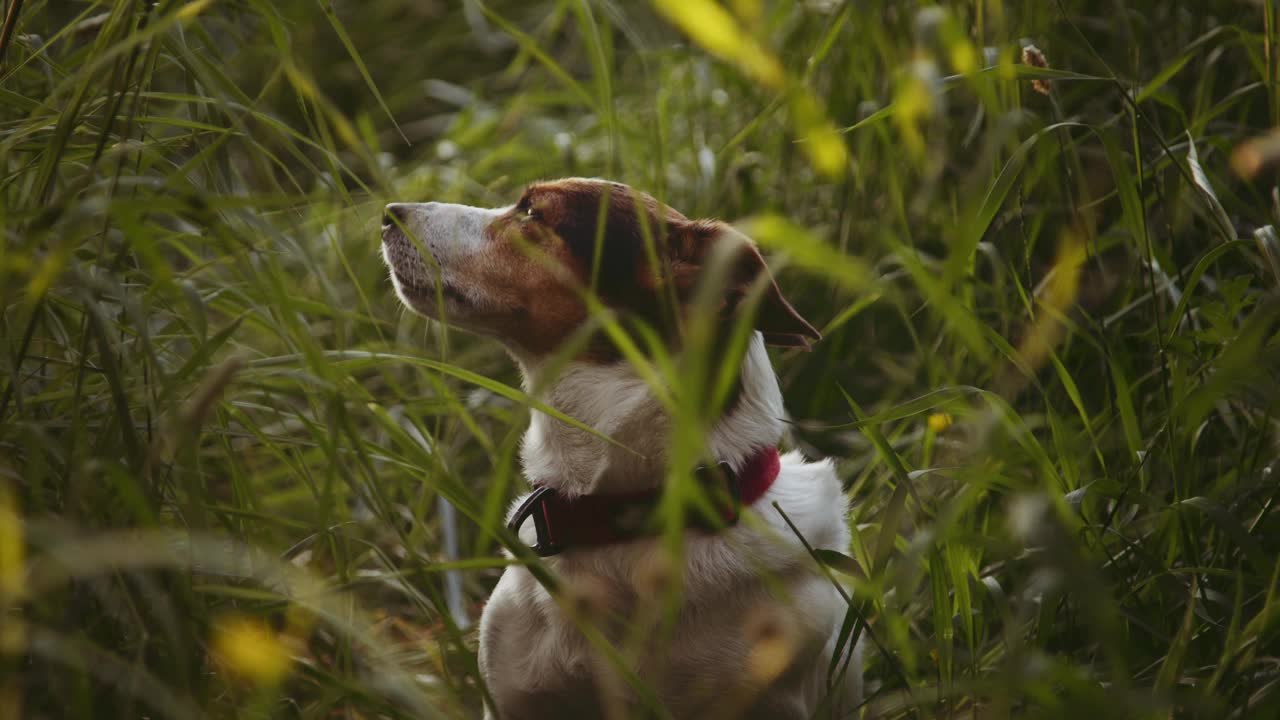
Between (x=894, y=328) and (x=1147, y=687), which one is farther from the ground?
(x=1147, y=687)

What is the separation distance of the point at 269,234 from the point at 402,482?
2.75 feet

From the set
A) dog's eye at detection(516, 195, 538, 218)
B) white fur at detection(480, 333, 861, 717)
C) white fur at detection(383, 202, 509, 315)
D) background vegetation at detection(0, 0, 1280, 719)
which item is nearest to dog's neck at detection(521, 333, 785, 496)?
white fur at detection(480, 333, 861, 717)

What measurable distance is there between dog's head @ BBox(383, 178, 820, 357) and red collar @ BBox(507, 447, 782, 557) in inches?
12.2

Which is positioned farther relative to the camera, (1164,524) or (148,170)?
(148,170)

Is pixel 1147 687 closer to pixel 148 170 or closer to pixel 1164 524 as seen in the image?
pixel 1164 524

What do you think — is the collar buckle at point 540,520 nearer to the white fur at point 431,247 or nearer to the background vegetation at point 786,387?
the background vegetation at point 786,387

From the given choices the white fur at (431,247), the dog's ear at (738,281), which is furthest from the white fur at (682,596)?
the white fur at (431,247)

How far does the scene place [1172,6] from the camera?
2693mm

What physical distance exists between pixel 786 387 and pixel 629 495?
1.30 m

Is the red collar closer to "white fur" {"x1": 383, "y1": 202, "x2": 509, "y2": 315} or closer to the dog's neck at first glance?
the dog's neck

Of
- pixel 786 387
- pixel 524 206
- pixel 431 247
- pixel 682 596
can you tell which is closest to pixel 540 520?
pixel 682 596

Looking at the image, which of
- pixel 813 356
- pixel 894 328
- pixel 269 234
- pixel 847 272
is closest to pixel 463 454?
pixel 813 356

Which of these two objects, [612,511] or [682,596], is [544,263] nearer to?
[612,511]

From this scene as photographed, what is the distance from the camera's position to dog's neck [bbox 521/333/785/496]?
1984 mm
